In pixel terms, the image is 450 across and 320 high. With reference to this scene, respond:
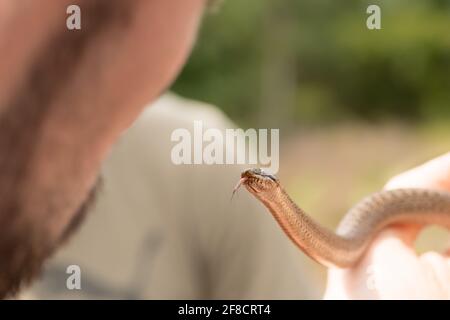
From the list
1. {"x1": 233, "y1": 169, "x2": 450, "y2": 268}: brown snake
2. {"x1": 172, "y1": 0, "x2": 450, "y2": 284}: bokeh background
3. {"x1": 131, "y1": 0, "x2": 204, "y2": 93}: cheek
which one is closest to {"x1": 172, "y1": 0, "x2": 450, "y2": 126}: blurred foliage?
{"x1": 172, "y1": 0, "x2": 450, "y2": 284}: bokeh background

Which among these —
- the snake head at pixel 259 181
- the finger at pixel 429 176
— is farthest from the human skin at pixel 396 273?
the snake head at pixel 259 181

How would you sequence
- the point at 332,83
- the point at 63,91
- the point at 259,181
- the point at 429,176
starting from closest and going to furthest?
1. the point at 259,181
2. the point at 429,176
3. the point at 63,91
4. the point at 332,83

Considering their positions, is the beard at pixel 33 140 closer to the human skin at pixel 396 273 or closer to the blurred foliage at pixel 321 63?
the blurred foliage at pixel 321 63

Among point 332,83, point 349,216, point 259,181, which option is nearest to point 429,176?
point 349,216

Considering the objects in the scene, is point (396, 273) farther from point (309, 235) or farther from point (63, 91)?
point (63, 91)

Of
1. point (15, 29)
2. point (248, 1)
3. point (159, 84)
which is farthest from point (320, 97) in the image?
point (15, 29)

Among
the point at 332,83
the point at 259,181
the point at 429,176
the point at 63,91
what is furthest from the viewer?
the point at 332,83

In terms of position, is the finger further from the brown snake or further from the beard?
the beard
